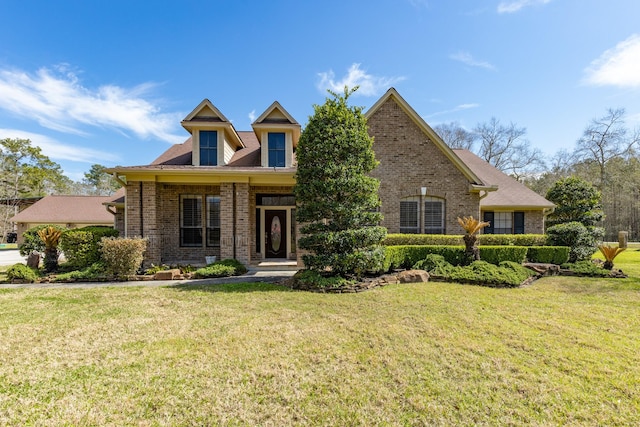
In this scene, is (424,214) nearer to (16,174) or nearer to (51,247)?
(51,247)

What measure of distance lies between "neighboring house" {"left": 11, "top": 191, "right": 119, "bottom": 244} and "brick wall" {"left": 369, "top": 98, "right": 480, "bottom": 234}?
24070 millimetres

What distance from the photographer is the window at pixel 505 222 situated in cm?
Result: 1496

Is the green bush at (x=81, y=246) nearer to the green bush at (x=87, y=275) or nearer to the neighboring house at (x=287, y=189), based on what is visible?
the green bush at (x=87, y=275)

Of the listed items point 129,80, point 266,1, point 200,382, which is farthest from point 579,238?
point 129,80

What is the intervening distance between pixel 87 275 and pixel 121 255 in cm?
128

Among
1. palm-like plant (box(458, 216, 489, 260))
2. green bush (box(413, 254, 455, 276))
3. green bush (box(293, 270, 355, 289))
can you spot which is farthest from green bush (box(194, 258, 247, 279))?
palm-like plant (box(458, 216, 489, 260))

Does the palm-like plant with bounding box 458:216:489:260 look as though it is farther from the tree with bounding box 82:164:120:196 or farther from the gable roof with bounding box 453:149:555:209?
the tree with bounding box 82:164:120:196

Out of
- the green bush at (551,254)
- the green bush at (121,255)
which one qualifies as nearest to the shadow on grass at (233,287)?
the green bush at (121,255)

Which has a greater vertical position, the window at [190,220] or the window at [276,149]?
the window at [276,149]

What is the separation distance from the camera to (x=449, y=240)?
11125 mm

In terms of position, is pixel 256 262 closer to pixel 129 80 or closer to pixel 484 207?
pixel 129 80

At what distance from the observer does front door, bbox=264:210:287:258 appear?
12766 millimetres

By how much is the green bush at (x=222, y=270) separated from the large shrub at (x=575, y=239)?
489 inches

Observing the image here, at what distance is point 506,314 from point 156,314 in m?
6.92
